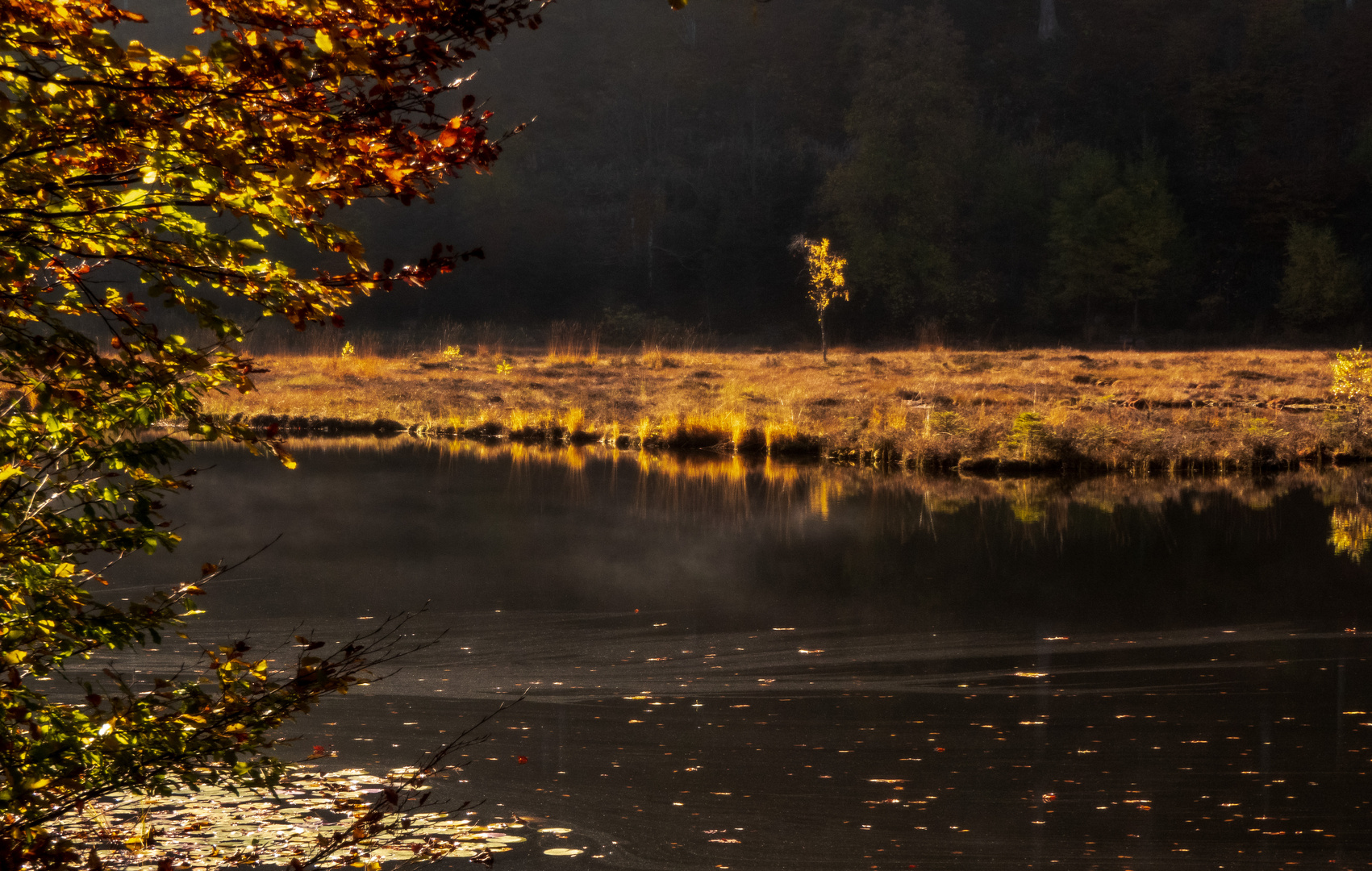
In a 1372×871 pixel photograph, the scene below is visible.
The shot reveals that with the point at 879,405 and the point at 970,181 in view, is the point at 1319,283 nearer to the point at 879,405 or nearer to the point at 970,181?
the point at 970,181

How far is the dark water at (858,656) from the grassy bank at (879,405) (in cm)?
252

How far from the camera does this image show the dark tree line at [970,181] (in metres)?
56.6

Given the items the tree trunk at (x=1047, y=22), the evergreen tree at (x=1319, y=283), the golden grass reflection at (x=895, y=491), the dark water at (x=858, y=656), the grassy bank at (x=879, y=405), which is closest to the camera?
the dark water at (x=858, y=656)

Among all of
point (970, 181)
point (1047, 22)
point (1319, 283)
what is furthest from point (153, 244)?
point (1047, 22)

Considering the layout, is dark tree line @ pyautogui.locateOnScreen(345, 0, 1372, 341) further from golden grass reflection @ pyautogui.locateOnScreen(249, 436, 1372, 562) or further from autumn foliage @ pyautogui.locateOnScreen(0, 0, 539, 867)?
autumn foliage @ pyautogui.locateOnScreen(0, 0, 539, 867)

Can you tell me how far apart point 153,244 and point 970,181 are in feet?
193

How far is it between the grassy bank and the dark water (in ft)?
8.26

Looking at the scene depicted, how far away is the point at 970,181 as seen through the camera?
197ft

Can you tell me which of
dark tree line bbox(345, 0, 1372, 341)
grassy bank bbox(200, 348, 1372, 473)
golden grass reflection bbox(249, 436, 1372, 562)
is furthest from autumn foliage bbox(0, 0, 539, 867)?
dark tree line bbox(345, 0, 1372, 341)

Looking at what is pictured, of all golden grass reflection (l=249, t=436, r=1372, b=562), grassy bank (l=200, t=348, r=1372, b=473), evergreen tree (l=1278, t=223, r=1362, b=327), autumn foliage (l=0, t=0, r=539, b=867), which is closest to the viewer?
autumn foliage (l=0, t=0, r=539, b=867)

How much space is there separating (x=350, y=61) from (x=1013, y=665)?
7.73 metres

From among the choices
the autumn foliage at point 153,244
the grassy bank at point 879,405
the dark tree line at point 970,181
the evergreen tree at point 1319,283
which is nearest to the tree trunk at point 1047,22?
the dark tree line at point 970,181

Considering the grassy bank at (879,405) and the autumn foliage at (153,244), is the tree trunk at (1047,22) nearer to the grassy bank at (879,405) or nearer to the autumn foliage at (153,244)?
the grassy bank at (879,405)

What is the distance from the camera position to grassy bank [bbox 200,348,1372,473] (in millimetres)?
22203
